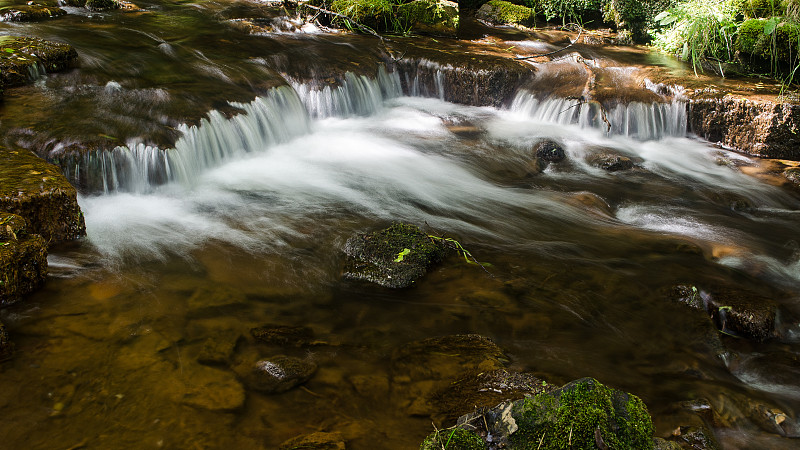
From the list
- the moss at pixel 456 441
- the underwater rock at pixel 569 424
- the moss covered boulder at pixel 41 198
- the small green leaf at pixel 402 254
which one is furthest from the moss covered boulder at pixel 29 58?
the underwater rock at pixel 569 424

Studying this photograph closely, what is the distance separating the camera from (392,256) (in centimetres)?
472

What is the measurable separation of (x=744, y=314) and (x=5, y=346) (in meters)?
5.17

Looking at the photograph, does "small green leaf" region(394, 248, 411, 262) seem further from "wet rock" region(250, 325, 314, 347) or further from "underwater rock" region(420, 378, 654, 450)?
"underwater rock" region(420, 378, 654, 450)

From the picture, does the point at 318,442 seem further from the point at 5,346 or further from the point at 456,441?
the point at 5,346

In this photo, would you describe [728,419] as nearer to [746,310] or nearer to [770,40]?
[746,310]

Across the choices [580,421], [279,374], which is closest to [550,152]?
[279,374]

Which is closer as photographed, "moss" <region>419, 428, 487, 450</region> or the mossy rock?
"moss" <region>419, 428, 487, 450</region>

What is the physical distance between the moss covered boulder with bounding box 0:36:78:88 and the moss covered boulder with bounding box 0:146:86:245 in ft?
6.35

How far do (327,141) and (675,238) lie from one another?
4.83 metres

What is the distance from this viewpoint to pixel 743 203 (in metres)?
7.14

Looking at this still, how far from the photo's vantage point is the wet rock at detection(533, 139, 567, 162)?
8.12m

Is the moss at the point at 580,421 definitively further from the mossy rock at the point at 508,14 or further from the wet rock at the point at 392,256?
the mossy rock at the point at 508,14

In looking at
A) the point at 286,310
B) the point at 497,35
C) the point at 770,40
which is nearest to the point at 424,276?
the point at 286,310

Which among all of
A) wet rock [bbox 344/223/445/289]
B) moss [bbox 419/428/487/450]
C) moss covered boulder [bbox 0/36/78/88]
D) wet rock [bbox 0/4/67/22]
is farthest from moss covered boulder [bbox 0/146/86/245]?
wet rock [bbox 0/4/67/22]
